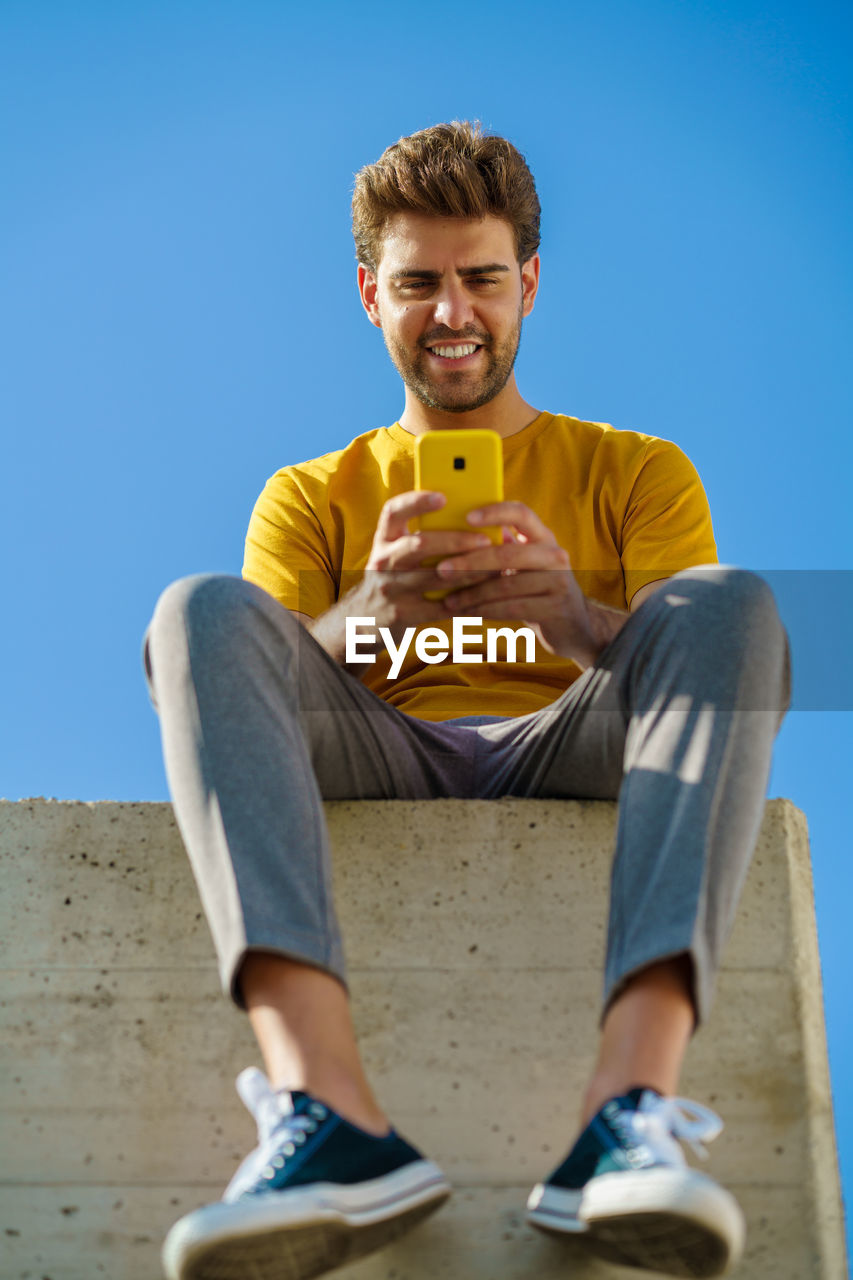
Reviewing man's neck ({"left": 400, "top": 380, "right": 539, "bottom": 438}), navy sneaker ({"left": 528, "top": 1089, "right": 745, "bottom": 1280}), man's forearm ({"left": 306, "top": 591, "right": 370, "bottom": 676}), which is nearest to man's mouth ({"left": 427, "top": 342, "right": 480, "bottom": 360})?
man's neck ({"left": 400, "top": 380, "right": 539, "bottom": 438})

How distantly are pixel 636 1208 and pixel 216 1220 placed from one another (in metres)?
0.44

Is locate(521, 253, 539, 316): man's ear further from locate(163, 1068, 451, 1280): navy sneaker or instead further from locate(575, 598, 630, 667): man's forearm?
locate(163, 1068, 451, 1280): navy sneaker

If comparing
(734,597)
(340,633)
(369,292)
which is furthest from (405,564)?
(369,292)

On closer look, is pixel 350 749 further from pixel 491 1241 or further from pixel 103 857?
pixel 491 1241

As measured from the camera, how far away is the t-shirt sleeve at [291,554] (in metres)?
2.59

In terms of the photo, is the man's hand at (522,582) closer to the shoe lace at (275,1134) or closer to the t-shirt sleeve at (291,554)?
the t-shirt sleeve at (291,554)

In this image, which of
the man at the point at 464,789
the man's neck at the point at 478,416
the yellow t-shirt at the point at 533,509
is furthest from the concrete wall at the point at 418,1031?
the man's neck at the point at 478,416

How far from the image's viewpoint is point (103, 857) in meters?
2.13

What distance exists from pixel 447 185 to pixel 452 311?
319 mm

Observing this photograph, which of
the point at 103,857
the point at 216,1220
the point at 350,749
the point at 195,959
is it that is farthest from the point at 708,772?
the point at 103,857

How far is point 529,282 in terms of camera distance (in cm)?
322

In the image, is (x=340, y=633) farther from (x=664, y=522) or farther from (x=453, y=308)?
(x=453, y=308)

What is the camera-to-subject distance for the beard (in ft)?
9.50

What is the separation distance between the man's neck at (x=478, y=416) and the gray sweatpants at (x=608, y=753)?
114cm
